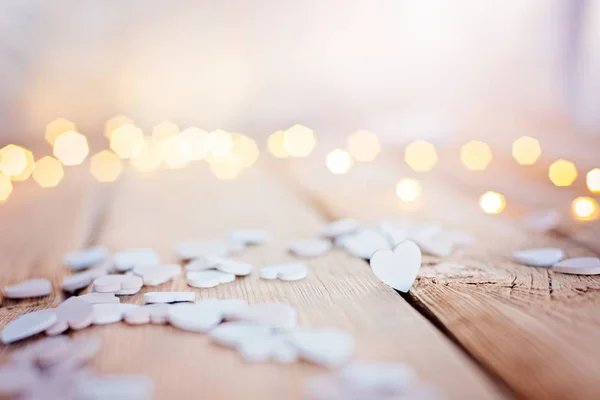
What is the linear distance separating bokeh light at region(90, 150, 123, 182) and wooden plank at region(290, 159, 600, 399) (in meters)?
0.80

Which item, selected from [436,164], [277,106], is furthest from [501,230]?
[277,106]

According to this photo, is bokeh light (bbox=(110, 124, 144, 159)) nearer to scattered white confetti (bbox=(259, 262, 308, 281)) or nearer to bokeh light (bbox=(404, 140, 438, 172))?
bokeh light (bbox=(404, 140, 438, 172))

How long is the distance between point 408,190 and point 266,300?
2.33ft

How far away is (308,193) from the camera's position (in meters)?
1.33

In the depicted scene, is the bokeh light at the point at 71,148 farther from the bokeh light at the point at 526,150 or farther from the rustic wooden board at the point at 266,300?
the bokeh light at the point at 526,150

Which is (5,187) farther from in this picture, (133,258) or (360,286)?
A: (360,286)

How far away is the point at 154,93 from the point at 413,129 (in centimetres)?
110

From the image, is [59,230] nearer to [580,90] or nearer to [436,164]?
[436,164]

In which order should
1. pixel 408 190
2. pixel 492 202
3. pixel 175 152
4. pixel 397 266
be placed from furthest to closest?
pixel 175 152 < pixel 408 190 < pixel 492 202 < pixel 397 266

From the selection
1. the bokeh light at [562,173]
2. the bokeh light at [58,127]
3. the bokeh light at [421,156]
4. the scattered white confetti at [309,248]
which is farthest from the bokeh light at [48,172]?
the bokeh light at [562,173]

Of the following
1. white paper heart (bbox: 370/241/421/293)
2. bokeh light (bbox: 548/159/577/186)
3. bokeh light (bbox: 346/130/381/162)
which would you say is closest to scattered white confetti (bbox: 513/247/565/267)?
white paper heart (bbox: 370/241/421/293)

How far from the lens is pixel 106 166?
68.6 inches

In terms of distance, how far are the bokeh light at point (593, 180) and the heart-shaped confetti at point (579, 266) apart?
0.53m

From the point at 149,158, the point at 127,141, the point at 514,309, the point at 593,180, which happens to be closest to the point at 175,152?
the point at 149,158
